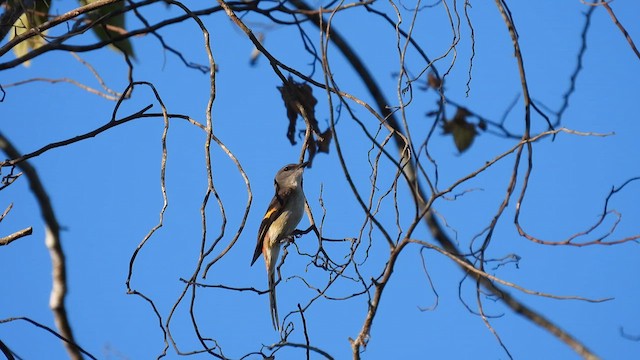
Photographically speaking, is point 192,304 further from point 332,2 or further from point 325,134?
point 332,2

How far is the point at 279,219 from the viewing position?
6691 millimetres

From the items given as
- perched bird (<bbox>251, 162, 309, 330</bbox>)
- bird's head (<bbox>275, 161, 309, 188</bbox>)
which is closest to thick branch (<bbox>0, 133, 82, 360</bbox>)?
perched bird (<bbox>251, 162, 309, 330</bbox>)

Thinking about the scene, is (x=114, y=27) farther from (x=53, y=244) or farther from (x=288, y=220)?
(x=288, y=220)

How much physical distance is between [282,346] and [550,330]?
4.67 ft

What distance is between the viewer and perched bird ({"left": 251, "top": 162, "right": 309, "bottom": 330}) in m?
6.62

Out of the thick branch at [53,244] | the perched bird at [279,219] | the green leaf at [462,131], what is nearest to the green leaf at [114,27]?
the thick branch at [53,244]

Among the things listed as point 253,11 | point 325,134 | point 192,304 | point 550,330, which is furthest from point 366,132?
point 253,11

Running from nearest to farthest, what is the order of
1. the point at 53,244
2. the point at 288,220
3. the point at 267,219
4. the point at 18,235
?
the point at 18,235 → the point at 53,244 → the point at 288,220 → the point at 267,219

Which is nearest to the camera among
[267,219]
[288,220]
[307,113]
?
[307,113]

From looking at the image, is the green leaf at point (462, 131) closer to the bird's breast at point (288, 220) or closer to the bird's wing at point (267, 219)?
the bird's breast at point (288, 220)

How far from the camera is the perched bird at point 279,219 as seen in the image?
6625 mm

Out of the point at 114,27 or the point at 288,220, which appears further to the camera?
the point at 288,220

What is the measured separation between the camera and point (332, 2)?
554 cm

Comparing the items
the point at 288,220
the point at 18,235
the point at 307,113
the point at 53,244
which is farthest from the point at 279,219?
the point at 18,235
